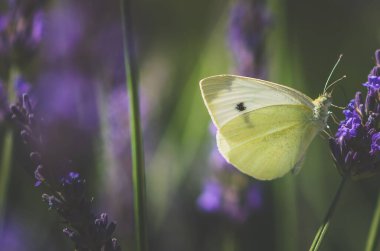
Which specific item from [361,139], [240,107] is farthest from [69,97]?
[361,139]

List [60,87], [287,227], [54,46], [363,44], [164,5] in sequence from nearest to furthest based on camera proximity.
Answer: [287,227] → [60,87] → [54,46] → [363,44] → [164,5]

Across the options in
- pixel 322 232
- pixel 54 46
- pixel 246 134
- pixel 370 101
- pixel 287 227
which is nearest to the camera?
pixel 322 232

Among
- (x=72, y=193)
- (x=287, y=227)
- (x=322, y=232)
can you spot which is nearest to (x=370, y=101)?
(x=322, y=232)

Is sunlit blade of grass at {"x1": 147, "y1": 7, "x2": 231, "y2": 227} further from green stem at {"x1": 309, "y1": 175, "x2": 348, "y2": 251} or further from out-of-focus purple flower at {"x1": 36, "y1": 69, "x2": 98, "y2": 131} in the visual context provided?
green stem at {"x1": 309, "y1": 175, "x2": 348, "y2": 251}

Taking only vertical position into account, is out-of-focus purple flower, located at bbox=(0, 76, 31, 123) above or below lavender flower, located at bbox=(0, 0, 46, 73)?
below

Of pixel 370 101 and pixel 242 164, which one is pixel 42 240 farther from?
pixel 370 101

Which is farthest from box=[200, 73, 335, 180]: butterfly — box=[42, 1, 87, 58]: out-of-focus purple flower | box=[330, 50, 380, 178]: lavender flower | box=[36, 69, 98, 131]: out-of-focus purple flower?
box=[42, 1, 87, 58]: out-of-focus purple flower

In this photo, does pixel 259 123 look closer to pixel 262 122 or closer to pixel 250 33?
pixel 262 122
